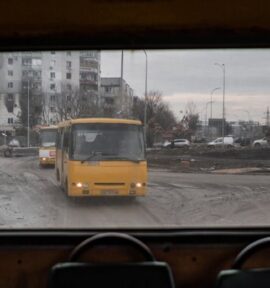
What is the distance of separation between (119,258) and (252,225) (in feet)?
2.64

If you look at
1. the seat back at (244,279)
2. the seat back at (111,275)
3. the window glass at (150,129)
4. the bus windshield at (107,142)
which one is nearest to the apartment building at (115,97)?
the window glass at (150,129)

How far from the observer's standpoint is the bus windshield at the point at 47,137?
10.2ft

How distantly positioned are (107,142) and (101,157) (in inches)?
4.0

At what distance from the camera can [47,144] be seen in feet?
10.2

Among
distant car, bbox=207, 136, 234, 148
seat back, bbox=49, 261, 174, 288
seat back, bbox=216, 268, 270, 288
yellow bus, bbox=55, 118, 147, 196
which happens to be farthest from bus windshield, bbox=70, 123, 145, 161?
seat back, bbox=216, 268, 270, 288

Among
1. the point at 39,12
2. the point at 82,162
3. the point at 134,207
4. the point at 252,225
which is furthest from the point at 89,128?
the point at 252,225

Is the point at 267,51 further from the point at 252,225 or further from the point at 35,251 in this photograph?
the point at 35,251

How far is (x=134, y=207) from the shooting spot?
3.22m

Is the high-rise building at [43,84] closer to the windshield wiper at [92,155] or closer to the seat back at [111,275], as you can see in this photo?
the windshield wiper at [92,155]

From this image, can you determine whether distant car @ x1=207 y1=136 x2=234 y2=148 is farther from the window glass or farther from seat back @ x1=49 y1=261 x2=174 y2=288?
seat back @ x1=49 y1=261 x2=174 y2=288

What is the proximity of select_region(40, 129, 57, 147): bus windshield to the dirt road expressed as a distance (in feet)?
0.40

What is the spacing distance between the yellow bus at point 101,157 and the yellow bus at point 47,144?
0.04m

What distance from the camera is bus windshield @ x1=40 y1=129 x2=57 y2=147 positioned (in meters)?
3.11

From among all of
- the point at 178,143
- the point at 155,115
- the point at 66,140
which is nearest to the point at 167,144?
the point at 178,143
